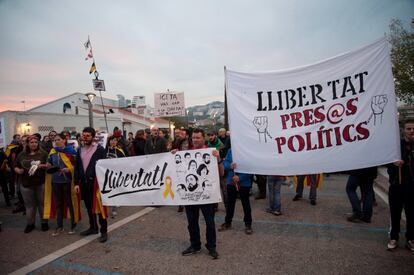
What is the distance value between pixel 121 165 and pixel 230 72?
2.44 meters

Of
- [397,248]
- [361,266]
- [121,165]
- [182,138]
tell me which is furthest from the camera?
[182,138]

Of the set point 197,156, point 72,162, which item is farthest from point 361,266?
point 72,162

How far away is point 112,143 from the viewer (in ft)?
20.1

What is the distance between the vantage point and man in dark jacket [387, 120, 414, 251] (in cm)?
357

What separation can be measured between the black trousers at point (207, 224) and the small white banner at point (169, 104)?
7.83m

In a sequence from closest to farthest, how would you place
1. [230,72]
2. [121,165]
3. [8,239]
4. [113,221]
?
[230,72] → [121,165] → [8,239] → [113,221]

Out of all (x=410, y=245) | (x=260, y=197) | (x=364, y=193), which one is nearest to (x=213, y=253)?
(x=410, y=245)

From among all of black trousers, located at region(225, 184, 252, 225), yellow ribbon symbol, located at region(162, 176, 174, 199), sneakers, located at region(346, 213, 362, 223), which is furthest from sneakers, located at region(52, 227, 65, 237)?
sneakers, located at region(346, 213, 362, 223)

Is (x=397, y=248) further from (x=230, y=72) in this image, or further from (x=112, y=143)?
(x=112, y=143)

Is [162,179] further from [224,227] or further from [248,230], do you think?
[248,230]

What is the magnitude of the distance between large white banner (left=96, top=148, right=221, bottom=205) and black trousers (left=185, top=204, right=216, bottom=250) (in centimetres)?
13

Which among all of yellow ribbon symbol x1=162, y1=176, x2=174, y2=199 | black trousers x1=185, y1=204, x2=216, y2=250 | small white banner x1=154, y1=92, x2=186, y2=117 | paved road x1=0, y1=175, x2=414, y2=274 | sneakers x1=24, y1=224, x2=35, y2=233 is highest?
small white banner x1=154, y1=92, x2=186, y2=117

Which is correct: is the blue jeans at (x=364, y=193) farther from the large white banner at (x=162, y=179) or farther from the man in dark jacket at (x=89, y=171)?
the man in dark jacket at (x=89, y=171)

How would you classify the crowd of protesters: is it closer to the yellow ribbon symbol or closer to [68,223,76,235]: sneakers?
[68,223,76,235]: sneakers
